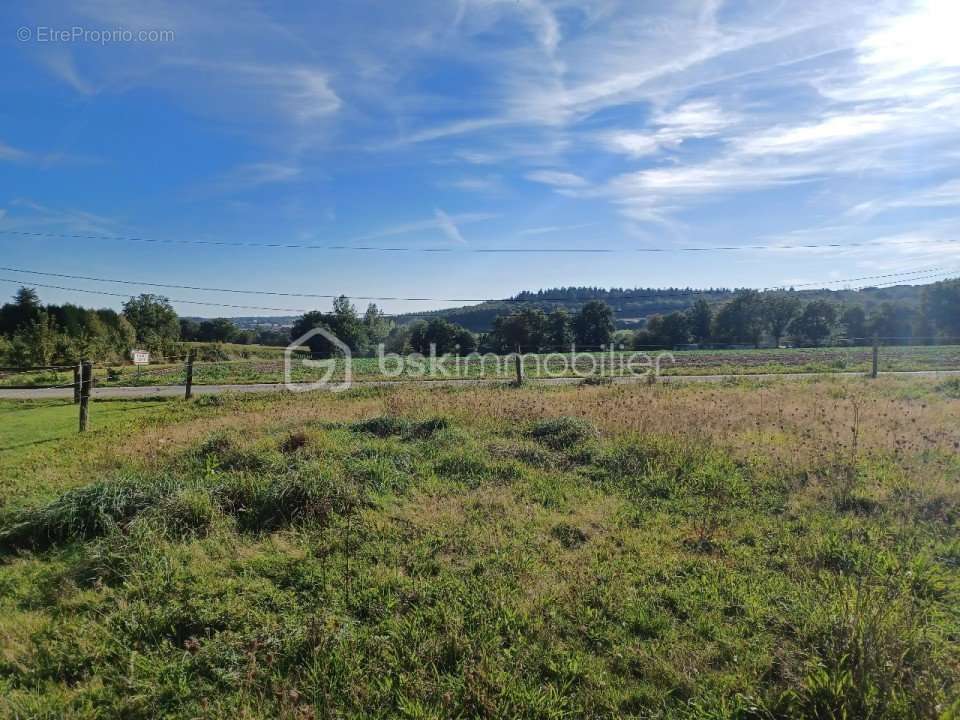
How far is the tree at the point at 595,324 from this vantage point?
214 feet

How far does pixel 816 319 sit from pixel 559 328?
140ft

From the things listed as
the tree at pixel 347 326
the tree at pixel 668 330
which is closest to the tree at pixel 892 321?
the tree at pixel 668 330

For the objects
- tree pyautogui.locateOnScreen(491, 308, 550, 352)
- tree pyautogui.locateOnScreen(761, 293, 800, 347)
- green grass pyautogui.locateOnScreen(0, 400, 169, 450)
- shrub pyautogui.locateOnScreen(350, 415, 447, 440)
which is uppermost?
tree pyautogui.locateOnScreen(761, 293, 800, 347)

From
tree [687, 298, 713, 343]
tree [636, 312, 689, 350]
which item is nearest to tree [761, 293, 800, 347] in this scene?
tree [687, 298, 713, 343]

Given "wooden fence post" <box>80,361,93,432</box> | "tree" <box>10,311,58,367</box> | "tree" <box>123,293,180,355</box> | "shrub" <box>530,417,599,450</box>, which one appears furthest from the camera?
"tree" <box>123,293,180,355</box>

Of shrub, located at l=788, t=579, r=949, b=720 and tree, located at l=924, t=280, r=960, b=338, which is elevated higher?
tree, located at l=924, t=280, r=960, b=338

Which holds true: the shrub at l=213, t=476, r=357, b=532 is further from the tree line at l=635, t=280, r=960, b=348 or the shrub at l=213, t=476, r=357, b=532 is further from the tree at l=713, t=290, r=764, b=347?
the tree at l=713, t=290, r=764, b=347

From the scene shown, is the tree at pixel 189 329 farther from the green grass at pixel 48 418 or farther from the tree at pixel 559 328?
the green grass at pixel 48 418

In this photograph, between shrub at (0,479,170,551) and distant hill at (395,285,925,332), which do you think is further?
distant hill at (395,285,925,332)

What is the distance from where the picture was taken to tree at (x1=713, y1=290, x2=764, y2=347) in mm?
72625

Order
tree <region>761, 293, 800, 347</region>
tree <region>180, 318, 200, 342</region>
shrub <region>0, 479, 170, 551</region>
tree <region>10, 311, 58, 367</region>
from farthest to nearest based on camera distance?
1. tree <region>180, 318, 200, 342</region>
2. tree <region>761, 293, 800, 347</region>
3. tree <region>10, 311, 58, 367</region>
4. shrub <region>0, 479, 170, 551</region>

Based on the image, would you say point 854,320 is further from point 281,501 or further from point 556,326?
point 281,501

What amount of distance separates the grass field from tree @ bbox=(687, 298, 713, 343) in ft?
237

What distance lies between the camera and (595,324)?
6588cm
